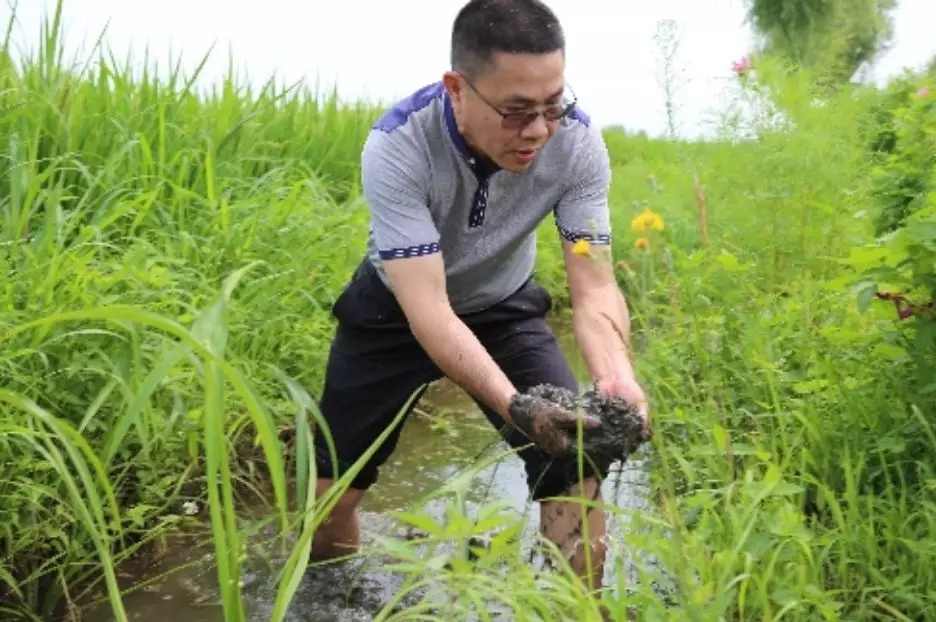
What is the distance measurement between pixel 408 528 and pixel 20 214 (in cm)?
152

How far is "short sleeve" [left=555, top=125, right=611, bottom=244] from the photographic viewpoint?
265 centimetres

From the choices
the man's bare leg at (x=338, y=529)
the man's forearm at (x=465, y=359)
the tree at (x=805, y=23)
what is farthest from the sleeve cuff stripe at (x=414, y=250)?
the tree at (x=805, y=23)

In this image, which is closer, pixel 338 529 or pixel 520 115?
pixel 520 115

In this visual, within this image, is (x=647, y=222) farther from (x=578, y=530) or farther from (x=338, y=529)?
(x=338, y=529)

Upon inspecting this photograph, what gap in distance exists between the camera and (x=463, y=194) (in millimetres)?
2607

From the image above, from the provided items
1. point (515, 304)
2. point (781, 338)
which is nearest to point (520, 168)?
point (515, 304)

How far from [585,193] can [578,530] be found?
0.83 m

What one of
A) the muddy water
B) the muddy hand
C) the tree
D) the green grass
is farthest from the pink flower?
the tree

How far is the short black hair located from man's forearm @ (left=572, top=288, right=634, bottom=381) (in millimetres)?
615

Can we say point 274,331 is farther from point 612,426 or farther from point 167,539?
point 612,426

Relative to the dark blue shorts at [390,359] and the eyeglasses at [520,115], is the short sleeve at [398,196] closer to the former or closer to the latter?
the eyeglasses at [520,115]

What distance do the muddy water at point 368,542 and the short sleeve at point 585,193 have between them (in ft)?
1.87

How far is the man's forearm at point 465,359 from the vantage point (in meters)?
2.25

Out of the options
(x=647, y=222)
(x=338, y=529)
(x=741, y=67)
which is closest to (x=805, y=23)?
(x=741, y=67)
